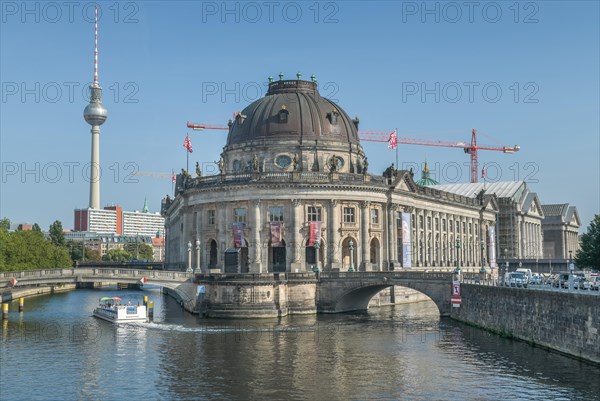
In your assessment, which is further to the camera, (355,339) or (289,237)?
(289,237)

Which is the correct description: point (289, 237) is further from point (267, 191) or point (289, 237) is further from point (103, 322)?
point (103, 322)

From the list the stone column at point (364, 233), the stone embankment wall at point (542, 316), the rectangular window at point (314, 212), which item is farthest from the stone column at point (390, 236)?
the stone embankment wall at point (542, 316)

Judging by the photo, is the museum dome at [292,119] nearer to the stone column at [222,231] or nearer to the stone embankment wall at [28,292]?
the stone column at [222,231]

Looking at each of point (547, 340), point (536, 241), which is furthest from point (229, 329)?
point (536, 241)

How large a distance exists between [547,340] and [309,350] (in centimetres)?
1870

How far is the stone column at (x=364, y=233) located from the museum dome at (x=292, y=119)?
14.6 metres

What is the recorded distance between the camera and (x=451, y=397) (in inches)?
1748

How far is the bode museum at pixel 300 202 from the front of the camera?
101875 mm

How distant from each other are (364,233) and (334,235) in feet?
17.3

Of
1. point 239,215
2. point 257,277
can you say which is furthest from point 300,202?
point 257,277

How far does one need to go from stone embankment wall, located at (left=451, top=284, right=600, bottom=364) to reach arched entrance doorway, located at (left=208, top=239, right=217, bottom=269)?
1699 inches

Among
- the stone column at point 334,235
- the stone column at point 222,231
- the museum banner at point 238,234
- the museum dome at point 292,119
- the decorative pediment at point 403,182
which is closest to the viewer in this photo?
the museum banner at point 238,234

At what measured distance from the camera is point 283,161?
373 ft

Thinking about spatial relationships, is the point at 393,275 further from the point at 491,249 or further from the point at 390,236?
the point at 491,249
